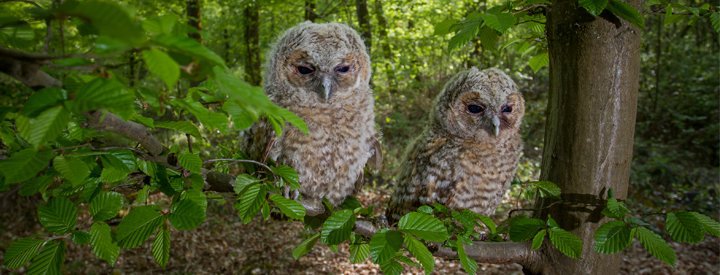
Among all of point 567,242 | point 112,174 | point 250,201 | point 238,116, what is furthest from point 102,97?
point 567,242

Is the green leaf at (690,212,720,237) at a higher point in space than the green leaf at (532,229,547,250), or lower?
higher

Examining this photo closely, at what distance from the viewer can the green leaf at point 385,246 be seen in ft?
4.23

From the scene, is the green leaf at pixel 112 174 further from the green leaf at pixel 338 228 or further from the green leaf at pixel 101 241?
the green leaf at pixel 338 228

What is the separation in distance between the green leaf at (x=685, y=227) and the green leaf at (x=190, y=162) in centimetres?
153

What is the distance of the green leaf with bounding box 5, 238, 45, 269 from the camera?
4.03ft

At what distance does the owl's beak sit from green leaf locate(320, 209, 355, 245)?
2.68ft

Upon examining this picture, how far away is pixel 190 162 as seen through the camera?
52.4 inches

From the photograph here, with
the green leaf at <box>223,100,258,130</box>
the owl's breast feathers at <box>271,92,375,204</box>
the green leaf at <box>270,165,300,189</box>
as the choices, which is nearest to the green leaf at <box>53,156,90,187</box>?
the green leaf at <box>223,100,258,130</box>

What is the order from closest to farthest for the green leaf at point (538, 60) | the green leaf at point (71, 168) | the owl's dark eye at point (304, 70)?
the green leaf at point (71, 168)
the owl's dark eye at point (304, 70)
the green leaf at point (538, 60)

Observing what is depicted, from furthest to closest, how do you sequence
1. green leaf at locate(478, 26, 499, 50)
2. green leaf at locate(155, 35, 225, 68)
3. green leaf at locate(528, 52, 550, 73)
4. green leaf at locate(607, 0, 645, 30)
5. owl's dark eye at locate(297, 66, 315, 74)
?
green leaf at locate(528, 52, 550, 73) < owl's dark eye at locate(297, 66, 315, 74) < green leaf at locate(478, 26, 499, 50) < green leaf at locate(607, 0, 645, 30) < green leaf at locate(155, 35, 225, 68)

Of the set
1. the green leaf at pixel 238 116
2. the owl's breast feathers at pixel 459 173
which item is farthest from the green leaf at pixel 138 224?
the owl's breast feathers at pixel 459 173

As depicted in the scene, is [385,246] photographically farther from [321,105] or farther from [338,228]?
[321,105]

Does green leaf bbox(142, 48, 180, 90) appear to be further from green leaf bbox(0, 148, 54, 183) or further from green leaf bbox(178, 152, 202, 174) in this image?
green leaf bbox(178, 152, 202, 174)

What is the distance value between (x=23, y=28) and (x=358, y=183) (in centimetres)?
207
